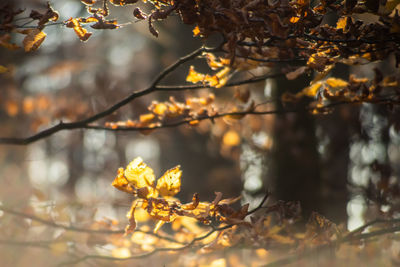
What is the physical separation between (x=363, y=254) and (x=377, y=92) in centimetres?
108

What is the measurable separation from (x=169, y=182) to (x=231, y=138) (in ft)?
9.36

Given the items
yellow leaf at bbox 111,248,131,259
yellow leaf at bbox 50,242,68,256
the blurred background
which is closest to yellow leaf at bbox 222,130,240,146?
the blurred background

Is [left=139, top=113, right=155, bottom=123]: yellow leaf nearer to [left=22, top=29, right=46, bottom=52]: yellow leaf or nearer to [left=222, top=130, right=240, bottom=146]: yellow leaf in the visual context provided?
[left=22, top=29, right=46, bottom=52]: yellow leaf

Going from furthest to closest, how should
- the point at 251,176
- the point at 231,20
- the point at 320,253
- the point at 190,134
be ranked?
the point at 190,134
the point at 251,176
the point at 320,253
the point at 231,20

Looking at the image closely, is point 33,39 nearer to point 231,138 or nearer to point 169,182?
point 169,182

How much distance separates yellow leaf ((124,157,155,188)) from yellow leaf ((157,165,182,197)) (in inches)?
1.5

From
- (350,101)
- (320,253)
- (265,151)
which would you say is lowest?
Result: (265,151)

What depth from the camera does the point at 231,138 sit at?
3936 millimetres

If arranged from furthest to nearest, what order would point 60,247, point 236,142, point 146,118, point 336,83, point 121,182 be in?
point 236,142 → point 60,247 → point 146,118 → point 336,83 → point 121,182

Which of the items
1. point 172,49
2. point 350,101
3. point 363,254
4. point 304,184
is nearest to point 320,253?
point 363,254

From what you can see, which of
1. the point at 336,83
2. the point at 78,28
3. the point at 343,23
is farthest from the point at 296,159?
the point at 78,28

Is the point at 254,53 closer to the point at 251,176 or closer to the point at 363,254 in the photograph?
the point at 363,254

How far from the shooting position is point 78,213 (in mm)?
2045

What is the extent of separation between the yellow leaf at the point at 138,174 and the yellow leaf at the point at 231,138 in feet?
9.40
